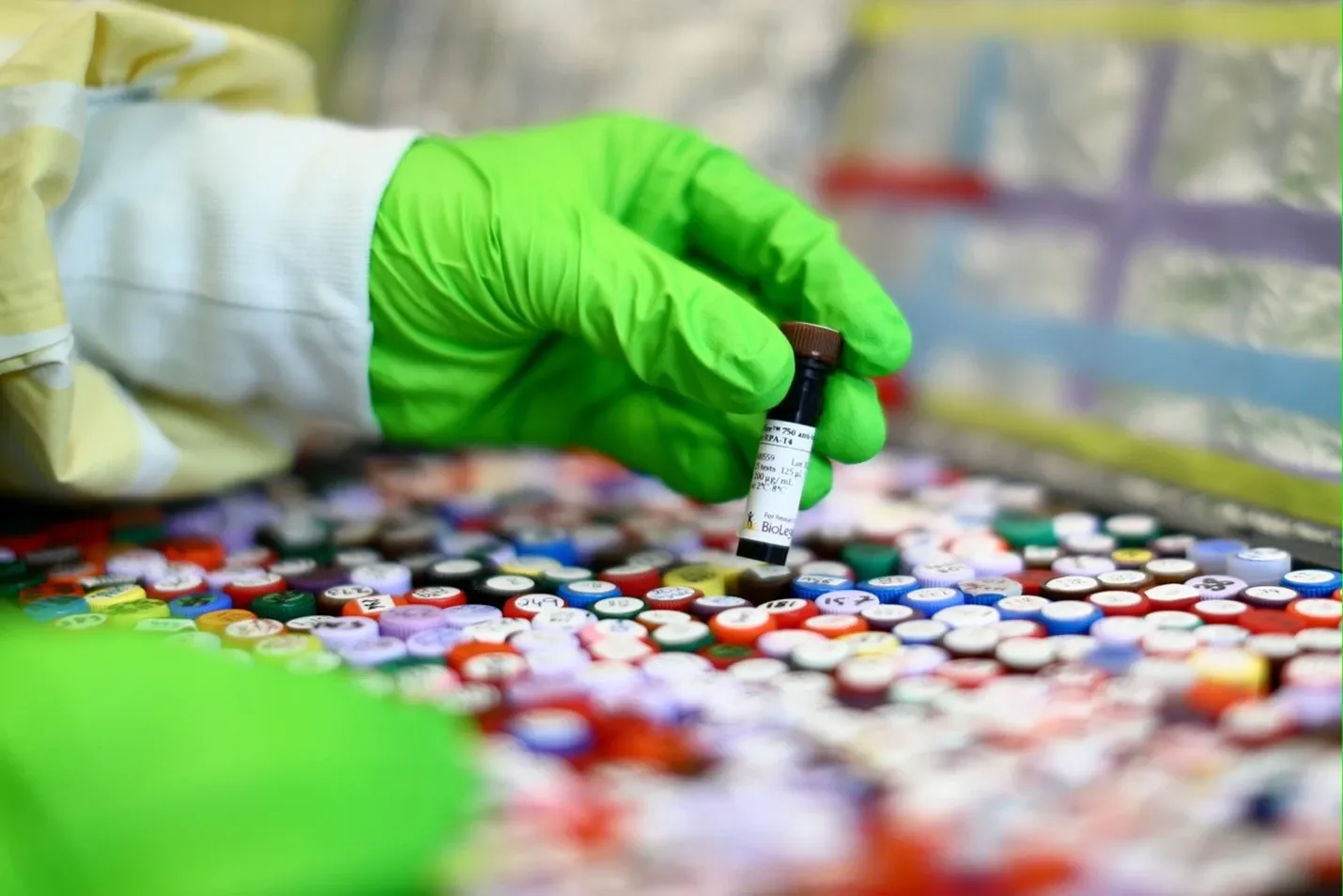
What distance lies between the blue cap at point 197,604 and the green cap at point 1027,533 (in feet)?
1.62

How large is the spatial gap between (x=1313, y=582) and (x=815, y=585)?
0.27m

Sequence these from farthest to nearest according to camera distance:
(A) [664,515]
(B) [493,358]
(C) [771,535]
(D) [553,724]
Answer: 1. (A) [664,515]
2. (B) [493,358]
3. (C) [771,535]
4. (D) [553,724]

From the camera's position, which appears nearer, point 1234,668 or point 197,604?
point 1234,668

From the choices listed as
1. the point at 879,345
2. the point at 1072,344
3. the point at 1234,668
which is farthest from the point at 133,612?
the point at 1072,344

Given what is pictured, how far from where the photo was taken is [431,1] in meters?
1.39

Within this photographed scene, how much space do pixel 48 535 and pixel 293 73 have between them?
38 cm

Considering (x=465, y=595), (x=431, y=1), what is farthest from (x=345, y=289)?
(x=431, y=1)

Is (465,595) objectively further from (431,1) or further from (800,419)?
(431,1)

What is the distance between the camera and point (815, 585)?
0.70 meters

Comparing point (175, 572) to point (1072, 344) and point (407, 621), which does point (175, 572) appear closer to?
point (407, 621)

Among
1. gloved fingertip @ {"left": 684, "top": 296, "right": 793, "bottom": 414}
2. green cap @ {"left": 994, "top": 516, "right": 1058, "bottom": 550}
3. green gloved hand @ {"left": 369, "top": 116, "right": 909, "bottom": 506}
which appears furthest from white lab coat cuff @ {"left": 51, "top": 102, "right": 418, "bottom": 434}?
green cap @ {"left": 994, "top": 516, "right": 1058, "bottom": 550}

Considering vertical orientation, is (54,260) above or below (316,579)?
above

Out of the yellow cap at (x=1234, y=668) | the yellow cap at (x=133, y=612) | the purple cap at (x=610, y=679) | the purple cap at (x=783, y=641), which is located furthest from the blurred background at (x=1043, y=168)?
the yellow cap at (x=133, y=612)

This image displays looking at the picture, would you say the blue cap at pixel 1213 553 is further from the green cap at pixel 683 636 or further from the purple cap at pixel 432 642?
the purple cap at pixel 432 642
